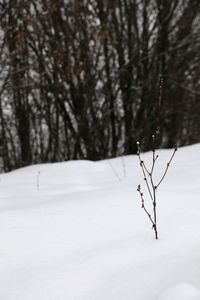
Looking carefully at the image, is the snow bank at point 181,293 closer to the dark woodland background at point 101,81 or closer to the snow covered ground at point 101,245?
the snow covered ground at point 101,245

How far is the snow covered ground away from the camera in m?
1.84

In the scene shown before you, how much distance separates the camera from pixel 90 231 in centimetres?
237

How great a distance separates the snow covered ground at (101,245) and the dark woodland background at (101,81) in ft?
13.2

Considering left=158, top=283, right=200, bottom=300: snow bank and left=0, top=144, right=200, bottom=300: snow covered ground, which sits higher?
left=158, top=283, right=200, bottom=300: snow bank

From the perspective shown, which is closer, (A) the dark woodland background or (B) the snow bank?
(B) the snow bank

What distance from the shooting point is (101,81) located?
24.3 feet

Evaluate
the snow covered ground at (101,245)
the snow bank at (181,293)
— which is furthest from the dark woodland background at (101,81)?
the snow bank at (181,293)

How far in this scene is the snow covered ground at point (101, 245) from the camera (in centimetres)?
184

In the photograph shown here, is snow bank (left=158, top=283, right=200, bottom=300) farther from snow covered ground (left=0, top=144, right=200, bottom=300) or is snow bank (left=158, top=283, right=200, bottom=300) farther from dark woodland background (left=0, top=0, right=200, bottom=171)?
dark woodland background (left=0, top=0, right=200, bottom=171)

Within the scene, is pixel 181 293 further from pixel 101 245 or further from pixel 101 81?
pixel 101 81

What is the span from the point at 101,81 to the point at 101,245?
17.8 feet

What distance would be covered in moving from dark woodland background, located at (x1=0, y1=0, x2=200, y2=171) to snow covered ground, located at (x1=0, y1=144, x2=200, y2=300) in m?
4.02

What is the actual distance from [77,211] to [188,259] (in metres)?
0.85

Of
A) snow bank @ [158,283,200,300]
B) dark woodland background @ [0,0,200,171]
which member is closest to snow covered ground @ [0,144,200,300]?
snow bank @ [158,283,200,300]
